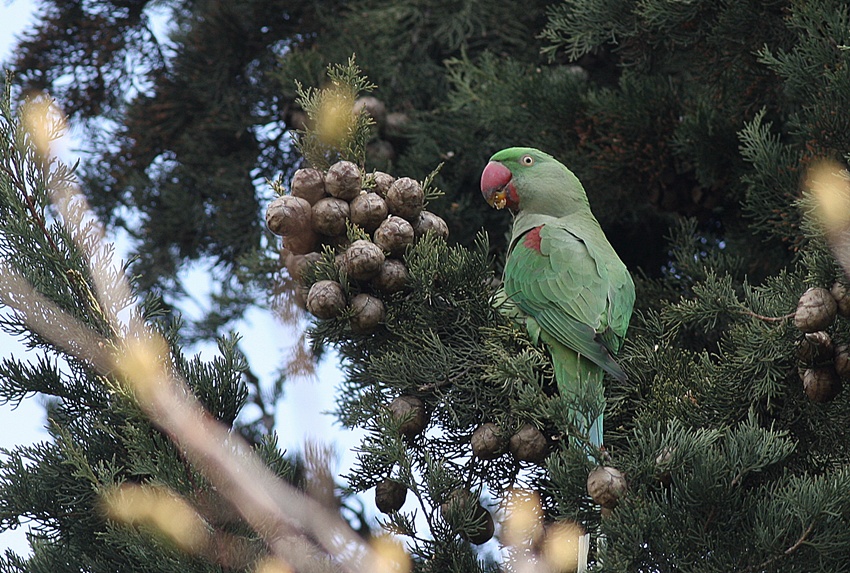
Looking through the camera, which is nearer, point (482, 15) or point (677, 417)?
point (677, 417)

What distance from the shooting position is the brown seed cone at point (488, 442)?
6.23 ft

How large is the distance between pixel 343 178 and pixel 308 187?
8 centimetres

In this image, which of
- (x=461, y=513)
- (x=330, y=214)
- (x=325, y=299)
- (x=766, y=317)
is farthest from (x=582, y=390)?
(x=330, y=214)

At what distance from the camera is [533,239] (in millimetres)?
2377

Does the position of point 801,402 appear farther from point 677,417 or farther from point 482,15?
point 482,15

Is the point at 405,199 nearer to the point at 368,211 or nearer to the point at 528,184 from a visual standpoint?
the point at 368,211

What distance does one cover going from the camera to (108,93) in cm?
384

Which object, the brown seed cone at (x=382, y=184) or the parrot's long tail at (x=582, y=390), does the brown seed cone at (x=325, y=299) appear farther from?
the parrot's long tail at (x=582, y=390)

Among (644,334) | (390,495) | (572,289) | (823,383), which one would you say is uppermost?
(390,495)

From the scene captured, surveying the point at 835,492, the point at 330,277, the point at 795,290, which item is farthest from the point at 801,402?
the point at 330,277

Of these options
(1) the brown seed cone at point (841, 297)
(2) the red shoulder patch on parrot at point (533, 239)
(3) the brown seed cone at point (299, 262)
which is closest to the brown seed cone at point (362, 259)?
(3) the brown seed cone at point (299, 262)

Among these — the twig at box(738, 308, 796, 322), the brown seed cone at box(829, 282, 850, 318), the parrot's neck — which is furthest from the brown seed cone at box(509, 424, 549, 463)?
the parrot's neck

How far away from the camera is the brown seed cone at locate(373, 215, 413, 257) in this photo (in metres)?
2.00

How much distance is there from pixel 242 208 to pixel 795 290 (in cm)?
208
